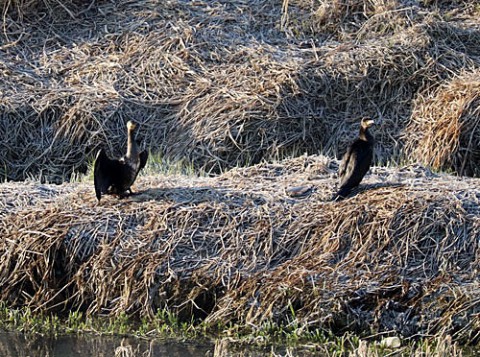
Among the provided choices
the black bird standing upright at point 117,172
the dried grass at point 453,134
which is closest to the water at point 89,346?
the black bird standing upright at point 117,172

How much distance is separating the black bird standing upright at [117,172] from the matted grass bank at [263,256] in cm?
14

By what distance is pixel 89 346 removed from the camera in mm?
6793

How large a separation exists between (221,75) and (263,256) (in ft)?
13.3

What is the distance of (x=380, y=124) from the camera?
418 inches

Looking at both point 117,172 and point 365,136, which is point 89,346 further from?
point 365,136

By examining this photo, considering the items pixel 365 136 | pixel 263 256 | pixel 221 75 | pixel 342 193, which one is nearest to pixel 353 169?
pixel 342 193

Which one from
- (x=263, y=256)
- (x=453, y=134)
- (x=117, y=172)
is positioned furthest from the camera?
(x=453, y=134)

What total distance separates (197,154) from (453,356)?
4.71 m

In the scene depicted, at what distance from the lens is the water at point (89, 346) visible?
261 inches

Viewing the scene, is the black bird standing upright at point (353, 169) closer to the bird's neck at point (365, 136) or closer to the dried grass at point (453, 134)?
the bird's neck at point (365, 136)

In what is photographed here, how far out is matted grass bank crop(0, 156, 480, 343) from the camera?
6957mm

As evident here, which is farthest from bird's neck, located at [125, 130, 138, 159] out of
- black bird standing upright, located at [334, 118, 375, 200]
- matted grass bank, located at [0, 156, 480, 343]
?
black bird standing upright, located at [334, 118, 375, 200]

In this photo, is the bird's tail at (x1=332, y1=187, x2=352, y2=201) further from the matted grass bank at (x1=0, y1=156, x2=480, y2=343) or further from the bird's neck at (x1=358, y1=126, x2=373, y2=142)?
the bird's neck at (x1=358, y1=126, x2=373, y2=142)

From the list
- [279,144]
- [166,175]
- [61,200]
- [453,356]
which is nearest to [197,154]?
[279,144]
